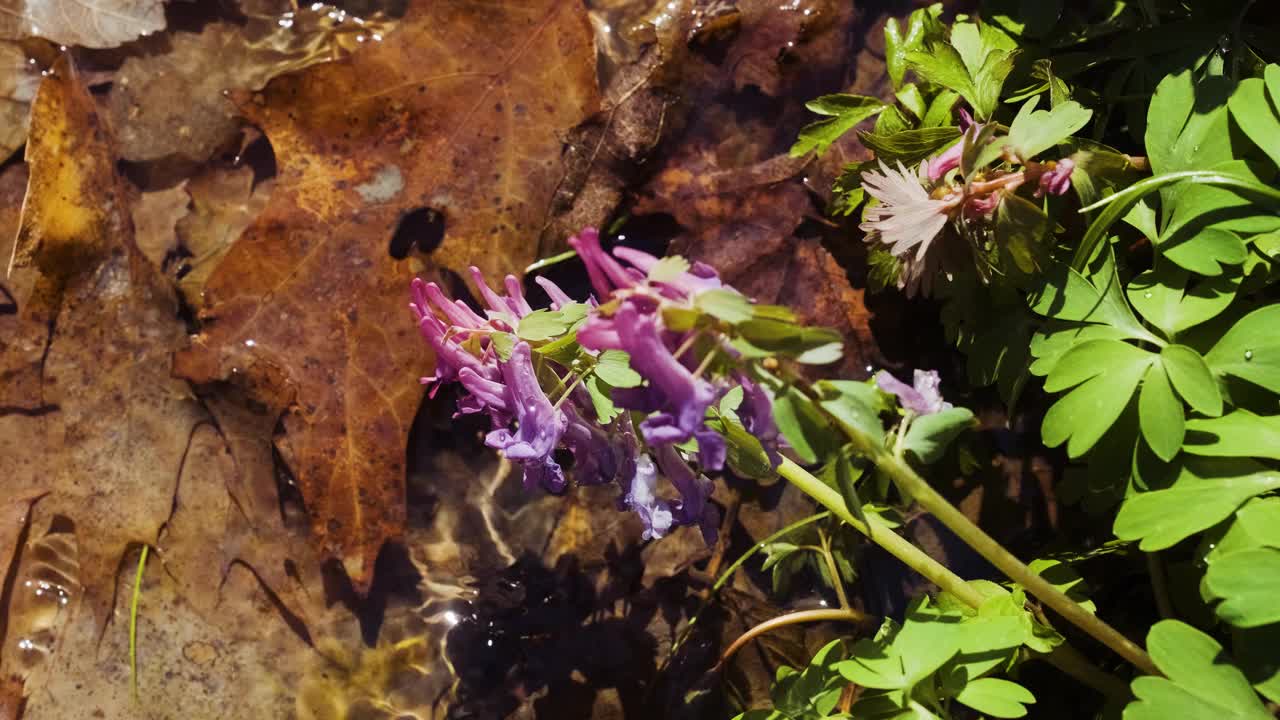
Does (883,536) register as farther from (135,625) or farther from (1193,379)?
(135,625)

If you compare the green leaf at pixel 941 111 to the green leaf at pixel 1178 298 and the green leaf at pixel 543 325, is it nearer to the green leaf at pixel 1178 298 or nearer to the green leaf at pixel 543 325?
the green leaf at pixel 1178 298

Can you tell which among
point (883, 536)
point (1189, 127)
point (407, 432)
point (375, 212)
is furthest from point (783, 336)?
point (375, 212)

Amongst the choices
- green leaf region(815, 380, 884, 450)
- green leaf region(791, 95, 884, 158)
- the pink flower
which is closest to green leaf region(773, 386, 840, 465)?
green leaf region(815, 380, 884, 450)

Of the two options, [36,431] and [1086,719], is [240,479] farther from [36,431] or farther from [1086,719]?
[1086,719]

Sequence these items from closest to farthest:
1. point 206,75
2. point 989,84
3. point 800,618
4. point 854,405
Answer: point 854,405 → point 989,84 → point 800,618 → point 206,75

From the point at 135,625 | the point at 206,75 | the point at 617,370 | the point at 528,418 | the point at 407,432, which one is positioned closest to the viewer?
the point at 617,370

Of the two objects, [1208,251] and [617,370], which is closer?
[617,370]

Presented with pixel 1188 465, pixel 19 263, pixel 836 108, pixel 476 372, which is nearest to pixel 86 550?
pixel 19 263

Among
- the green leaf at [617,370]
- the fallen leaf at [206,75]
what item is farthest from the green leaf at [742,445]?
the fallen leaf at [206,75]
